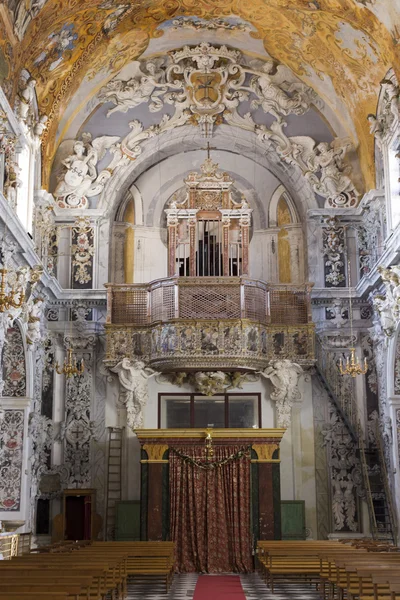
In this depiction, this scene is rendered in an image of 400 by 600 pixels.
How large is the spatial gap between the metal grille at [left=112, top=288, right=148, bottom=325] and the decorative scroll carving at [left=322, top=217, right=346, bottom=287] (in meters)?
5.40

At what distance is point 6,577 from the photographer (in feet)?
33.5

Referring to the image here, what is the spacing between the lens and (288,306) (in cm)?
2331

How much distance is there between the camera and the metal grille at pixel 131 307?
23156mm

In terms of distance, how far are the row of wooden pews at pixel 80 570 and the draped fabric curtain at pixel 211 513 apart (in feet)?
5.94

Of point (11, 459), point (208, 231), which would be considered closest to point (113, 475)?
point (11, 459)

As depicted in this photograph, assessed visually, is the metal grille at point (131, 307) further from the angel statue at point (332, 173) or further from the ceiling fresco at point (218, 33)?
the angel statue at point (332, 173)

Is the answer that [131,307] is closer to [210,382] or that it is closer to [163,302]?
[163,302]

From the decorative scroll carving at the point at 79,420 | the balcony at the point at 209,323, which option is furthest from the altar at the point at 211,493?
the decorative scroll carving at the point at 79,420

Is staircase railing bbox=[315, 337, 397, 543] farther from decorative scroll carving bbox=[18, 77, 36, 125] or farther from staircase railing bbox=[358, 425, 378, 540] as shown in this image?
decorative scroll carving bbox=[18, 77, 36, 125]

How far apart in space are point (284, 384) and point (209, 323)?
2.84 m

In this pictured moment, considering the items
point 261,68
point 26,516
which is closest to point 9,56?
point 261,68

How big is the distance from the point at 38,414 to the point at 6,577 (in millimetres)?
12211

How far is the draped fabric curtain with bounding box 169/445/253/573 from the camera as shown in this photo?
65.0 ft

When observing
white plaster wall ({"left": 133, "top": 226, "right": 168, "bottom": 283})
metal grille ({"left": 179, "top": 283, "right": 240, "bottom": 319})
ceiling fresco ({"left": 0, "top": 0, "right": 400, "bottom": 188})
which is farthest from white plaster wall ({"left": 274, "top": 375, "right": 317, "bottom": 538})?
ceiling fresco ({"left": 0, "top": 0, "right": 400, "bottom": 188})
